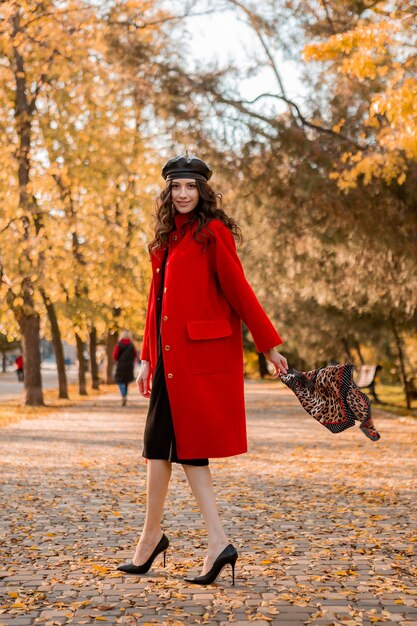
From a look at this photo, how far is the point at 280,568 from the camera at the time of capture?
5.39 meters

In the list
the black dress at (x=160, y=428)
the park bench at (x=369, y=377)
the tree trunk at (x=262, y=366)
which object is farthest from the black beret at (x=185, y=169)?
the tree trunk at (x=262, y=366)

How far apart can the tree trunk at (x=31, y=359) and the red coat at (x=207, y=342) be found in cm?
1799

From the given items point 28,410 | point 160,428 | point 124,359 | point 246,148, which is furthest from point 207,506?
point 124,359

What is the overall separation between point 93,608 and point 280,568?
1.23 m

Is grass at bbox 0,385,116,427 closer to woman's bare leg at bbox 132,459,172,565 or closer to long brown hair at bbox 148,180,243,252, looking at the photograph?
woman's bare leg at bbox 132,459,172,565

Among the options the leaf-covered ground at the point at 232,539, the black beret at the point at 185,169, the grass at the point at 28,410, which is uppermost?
the black beret at the point at 185,169

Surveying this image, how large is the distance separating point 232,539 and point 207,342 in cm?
190

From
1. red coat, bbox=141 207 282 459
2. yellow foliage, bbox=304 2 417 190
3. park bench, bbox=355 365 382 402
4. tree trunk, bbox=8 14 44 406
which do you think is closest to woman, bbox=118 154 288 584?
red coat, bbox=141 207 282 459

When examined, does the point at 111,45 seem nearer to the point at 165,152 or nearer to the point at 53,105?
the point at 165,152

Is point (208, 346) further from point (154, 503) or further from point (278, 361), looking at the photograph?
point (154, 503)

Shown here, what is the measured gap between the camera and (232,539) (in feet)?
20.8

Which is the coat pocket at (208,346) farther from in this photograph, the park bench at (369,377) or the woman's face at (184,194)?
the park bench at (369,377)

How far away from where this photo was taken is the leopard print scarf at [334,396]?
5051 millimetres

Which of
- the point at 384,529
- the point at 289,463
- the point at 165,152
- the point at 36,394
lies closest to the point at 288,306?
the point at 36,394
